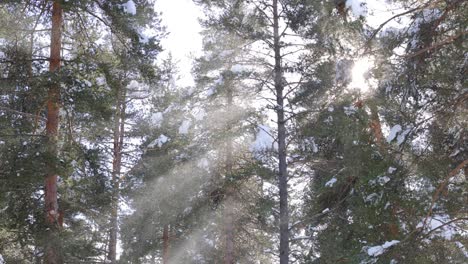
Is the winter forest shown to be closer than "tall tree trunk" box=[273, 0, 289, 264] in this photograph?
Yes

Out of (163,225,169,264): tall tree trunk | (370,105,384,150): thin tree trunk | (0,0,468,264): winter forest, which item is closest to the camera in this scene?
(0,0,468,264): winter forest

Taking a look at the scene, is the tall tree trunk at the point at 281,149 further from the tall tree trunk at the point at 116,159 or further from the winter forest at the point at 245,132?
the tall tree trunk at the point at 116,159

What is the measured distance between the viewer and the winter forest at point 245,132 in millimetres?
6520

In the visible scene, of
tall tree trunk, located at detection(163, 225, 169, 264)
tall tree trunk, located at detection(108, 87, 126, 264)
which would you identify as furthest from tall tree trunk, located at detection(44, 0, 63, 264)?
tall tree trunk, located at detection(163, 225, 169, 264)

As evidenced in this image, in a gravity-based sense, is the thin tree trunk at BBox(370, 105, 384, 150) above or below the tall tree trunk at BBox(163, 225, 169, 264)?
above

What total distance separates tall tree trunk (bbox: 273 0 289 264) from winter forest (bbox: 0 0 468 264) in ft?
0.12

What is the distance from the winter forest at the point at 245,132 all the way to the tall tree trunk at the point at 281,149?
35 millimetres

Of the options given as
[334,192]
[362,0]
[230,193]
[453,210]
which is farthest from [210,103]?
[453,210]

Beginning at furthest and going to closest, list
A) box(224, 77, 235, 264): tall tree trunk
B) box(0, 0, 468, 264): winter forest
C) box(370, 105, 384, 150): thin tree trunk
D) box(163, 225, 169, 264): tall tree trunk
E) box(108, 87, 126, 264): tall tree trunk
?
box(163, 225, 169, 264): tall tree trunk → box(108, 87, 126, 264): tall tree trunk → box(224, 77, 235, 264): tall tree trunk → box(370, 105, 384, 150): thin tree trunk → box(0, 0, 468, 264): winter forest

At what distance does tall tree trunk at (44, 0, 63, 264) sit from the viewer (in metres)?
6.79

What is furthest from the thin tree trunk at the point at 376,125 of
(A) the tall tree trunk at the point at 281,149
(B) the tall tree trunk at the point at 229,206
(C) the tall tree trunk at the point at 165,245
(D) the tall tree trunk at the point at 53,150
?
(C) the tall tree trunk at the point at 165,245

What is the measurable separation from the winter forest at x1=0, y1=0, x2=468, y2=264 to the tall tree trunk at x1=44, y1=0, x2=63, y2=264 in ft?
0.09

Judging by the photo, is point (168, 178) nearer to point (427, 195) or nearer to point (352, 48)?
point (352, 48)

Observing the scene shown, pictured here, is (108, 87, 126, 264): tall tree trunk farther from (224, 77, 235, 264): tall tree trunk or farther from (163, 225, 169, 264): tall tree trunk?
(224, 77, 235, 264): tall tree trunk
